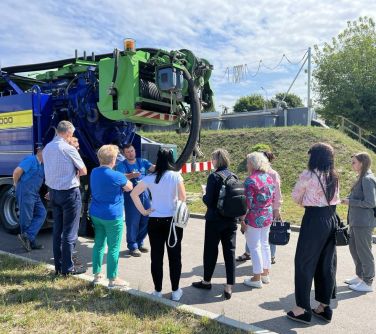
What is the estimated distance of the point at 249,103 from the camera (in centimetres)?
5172

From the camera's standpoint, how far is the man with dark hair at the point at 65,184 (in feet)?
16.2

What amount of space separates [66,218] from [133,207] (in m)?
1.49

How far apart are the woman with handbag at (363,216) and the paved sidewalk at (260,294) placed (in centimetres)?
26

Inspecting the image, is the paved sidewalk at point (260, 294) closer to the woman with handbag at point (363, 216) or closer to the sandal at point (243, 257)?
the sandal at point (243, 257)

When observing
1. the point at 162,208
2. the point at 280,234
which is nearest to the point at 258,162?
the point at 280,234

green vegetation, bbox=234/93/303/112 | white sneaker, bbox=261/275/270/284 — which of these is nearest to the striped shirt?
white sneaker, bbox=261/275/270/284

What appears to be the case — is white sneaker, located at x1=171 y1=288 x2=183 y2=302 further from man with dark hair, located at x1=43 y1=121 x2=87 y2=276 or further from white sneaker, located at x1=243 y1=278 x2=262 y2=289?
man with dark hair, located at x1=43 y1=121 x2=87 y2=276

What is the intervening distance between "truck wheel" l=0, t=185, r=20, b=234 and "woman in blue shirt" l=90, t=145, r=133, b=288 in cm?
370

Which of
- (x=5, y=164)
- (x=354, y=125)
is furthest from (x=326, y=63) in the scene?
(x=5, y=164)

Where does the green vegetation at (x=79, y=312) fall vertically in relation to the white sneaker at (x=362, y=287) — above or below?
above

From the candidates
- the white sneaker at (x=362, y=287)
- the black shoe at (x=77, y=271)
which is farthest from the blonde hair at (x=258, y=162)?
the black shoe at (x=77, y=271)

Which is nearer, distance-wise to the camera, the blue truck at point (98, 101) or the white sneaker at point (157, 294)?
the white sneaker at point (157, 294)

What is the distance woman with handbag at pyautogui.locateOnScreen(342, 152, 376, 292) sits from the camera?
4699 millimetres

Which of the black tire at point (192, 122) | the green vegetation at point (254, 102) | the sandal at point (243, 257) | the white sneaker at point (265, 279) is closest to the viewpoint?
the white sneaker at point (265, 279)
